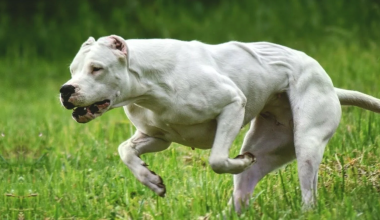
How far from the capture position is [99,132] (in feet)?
25.5

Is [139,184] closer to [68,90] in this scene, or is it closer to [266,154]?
[266,154]

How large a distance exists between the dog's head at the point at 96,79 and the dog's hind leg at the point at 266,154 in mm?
1281

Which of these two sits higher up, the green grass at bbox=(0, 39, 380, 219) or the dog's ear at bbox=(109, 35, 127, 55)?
the dog's ear at bbox=(109, 35, 127, 55)

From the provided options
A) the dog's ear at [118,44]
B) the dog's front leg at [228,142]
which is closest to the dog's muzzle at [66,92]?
the dog's ear at [118,44]

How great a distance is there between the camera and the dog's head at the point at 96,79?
468 centimetres

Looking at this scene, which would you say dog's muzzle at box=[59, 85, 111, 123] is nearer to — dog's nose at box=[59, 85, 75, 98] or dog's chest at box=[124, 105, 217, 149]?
dog's nose at box=[59, 85, 75, 98]

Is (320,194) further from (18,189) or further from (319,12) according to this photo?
(319,12)

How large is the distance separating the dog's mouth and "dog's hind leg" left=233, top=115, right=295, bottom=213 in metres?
1.36

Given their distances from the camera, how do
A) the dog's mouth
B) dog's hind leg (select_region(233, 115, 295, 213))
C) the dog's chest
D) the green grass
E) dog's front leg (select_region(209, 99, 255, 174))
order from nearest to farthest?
1. the dog's mouth
2. dog's front leg (select_region(209, 99, 255, 174))
3. the dog's chest
4. the green grass
5. dog's hind leg (select_region(233, 115, 295, 213))

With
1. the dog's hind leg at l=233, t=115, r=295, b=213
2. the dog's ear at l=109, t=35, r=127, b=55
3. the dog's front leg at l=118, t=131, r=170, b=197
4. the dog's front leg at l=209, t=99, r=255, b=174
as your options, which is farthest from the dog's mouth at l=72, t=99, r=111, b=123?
the dog's hind leg at l=233, t=115, r=295, b=213

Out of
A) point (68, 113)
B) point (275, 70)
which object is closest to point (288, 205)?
point (275, 70)

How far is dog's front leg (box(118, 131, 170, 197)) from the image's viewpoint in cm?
525

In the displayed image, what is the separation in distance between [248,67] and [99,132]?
2728 millimetres

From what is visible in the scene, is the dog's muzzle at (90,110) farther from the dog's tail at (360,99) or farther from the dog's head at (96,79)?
the dog's tail at (360,99)
